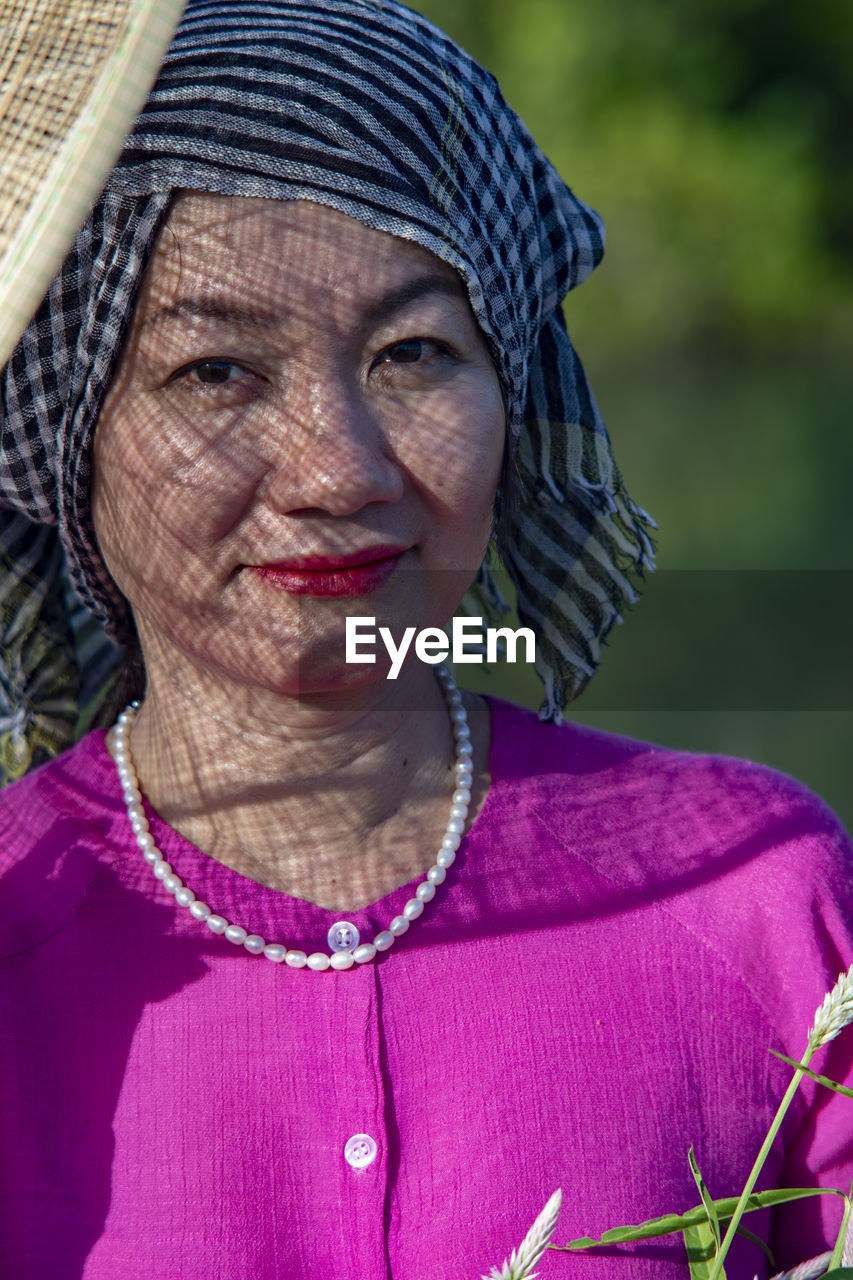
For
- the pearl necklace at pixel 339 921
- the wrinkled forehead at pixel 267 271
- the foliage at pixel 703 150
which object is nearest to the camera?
the wrinkled forehead at pixel 267 271

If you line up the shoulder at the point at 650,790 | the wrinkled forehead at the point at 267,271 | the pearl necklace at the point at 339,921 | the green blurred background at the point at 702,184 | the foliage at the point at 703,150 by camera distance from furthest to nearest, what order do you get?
the foliage at the point at 703,150, the green blurred background at the point at 702,184, the shoulder at the point at 650,790, the pearl necklace at the point at 339,921, the wrinkled forehead at the point at 267,271

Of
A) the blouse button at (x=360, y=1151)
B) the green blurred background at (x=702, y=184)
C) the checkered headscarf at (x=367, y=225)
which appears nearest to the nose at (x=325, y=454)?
the checkered headscarf at (x=367, y=225)

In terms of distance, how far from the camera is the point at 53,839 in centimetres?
132

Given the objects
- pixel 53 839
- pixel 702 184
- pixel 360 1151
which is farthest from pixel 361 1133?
pixel 702 184

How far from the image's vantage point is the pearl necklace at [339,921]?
1244 mm

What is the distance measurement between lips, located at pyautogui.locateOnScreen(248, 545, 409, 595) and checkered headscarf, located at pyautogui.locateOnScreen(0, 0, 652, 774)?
21 centimetres

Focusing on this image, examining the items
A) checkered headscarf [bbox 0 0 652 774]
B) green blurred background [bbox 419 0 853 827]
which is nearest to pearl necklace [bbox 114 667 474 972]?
checkered headscarf [bbox 0 0 652 774]

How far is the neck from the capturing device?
1309mm

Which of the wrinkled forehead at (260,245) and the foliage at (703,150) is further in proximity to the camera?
the foliage at (703,150)

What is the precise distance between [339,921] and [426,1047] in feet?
0.44

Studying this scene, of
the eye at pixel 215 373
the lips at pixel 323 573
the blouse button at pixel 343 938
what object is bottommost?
the blouse button at pixel 343 938

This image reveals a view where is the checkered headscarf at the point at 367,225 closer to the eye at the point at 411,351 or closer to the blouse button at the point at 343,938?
the eye at the point at 411,351

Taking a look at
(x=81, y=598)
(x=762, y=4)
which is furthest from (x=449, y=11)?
(x=81, y=598)

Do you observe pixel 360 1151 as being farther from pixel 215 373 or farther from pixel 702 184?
pixel 702 184
